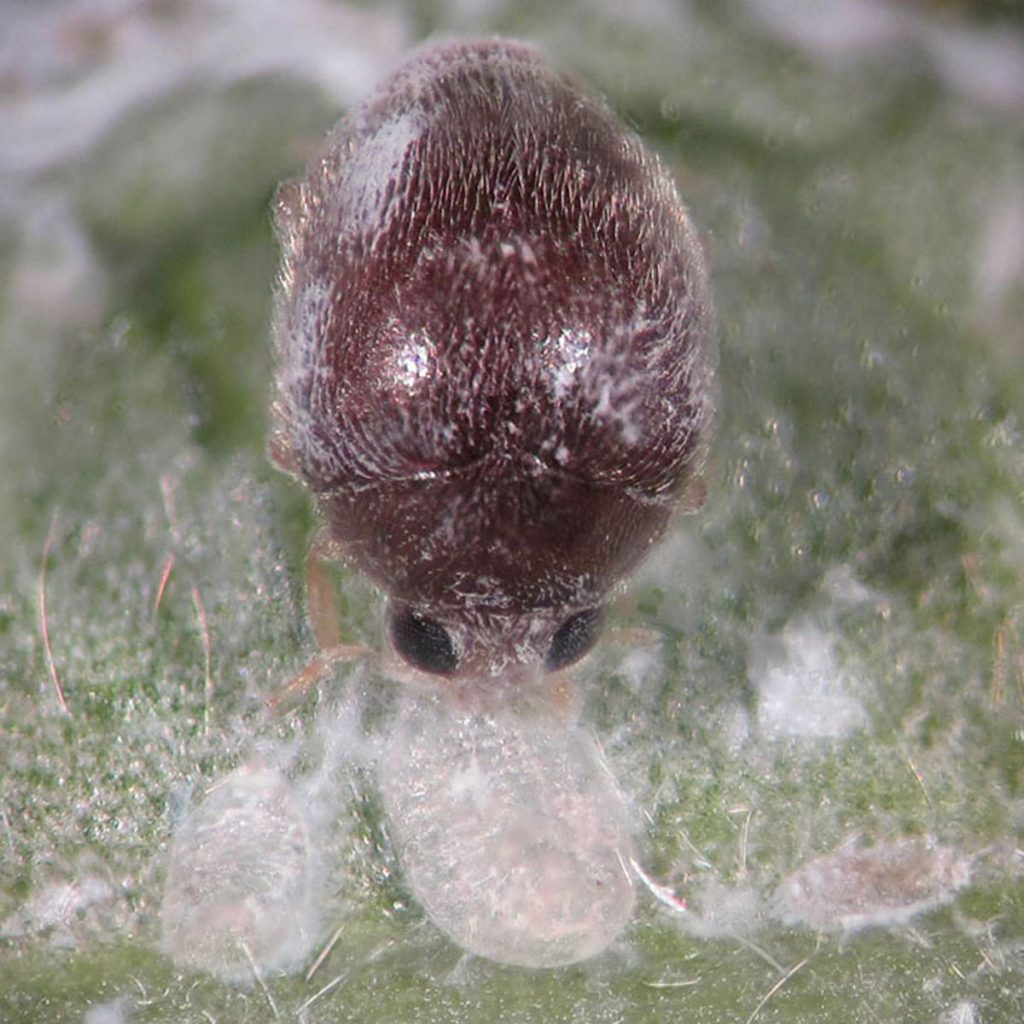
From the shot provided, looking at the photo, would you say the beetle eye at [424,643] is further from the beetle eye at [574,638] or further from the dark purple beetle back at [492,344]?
the beetle eye at [574,638]

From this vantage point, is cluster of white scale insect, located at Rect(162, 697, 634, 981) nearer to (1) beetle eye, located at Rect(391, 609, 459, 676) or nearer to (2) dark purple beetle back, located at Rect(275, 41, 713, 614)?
(1) beetle eye, located at Rect(391, 609, 459, 676)

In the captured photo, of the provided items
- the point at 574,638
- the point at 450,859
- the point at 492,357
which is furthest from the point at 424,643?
the point at 492,357

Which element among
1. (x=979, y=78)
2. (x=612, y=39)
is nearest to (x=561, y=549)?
(x=612, y=39)

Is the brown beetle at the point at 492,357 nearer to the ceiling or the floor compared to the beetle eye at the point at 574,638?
nearer to the ceiling

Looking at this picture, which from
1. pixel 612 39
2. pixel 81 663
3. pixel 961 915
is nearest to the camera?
pixel 961 915

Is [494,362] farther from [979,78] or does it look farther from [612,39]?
[979,78]

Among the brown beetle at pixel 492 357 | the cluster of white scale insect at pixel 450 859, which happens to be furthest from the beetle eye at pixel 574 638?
the cluster of white scale insect at pixel 450 859

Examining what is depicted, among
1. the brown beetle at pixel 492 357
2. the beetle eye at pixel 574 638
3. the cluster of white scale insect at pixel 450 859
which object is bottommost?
the cluster of white scale insect at pixel 450 859
